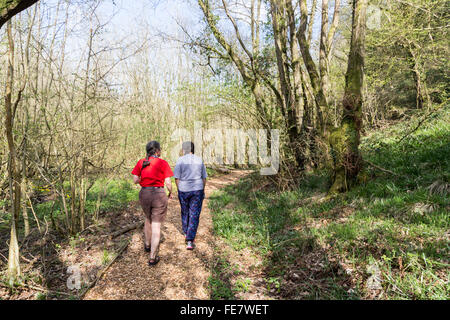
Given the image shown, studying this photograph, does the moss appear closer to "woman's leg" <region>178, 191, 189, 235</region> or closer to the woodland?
the woodland

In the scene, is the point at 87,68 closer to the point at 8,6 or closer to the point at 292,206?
the point at 8,6

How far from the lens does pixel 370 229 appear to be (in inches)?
143

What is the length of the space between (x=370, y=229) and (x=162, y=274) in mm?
3294

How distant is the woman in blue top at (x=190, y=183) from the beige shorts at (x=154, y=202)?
0.60 metres

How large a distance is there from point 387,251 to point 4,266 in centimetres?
551

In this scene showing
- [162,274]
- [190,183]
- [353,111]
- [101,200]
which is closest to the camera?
[162,274]

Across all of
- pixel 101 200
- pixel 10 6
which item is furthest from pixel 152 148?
pixel 101 200

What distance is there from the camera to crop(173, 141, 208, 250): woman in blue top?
4.54 metres

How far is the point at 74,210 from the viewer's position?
4898mm

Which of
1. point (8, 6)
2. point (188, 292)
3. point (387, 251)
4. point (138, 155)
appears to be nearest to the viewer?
point (8, 6)

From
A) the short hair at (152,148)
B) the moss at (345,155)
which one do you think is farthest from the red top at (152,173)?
the moss at (345,155)

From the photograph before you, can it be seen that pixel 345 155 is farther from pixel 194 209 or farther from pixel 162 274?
pixel 162 274

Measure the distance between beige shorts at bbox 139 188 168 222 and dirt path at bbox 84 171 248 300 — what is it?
0.85 meters
